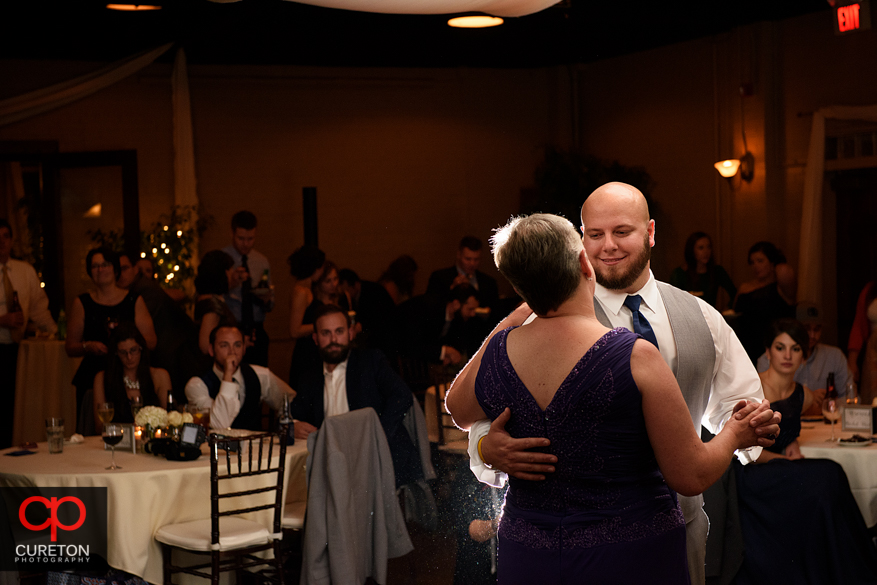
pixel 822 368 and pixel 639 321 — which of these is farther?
pixel 822 368

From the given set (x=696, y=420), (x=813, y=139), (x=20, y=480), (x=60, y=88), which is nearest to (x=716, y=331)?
(x=696, y=420)

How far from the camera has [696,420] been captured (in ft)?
6.88

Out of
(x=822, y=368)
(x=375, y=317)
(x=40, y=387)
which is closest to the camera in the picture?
(x=822, y=368)

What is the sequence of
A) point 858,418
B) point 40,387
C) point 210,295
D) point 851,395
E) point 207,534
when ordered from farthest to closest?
point 40,387 → point 210,295 → point 851,395 → point 858,418 → point 207,534

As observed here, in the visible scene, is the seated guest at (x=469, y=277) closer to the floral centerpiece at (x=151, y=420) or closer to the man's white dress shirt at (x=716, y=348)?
the floral centerpiece at (x=151, y=420)

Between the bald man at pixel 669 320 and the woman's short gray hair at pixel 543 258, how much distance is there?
47 cm

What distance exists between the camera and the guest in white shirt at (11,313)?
600 centimetres

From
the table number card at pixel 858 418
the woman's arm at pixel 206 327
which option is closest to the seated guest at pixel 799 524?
the table number card at pixel 858 418

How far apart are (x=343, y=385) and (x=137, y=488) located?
3.85 feet

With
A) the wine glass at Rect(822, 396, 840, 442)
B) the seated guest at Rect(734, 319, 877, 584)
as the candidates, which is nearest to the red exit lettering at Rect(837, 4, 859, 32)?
Result: the wine glass at Rect(822, 396, 840, 442)

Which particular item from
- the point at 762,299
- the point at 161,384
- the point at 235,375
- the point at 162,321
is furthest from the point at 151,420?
the point at 762,299

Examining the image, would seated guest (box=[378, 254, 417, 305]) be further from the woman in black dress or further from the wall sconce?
the wall sconce

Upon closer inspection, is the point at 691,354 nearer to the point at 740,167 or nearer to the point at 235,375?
the point at 235,375

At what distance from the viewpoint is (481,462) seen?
6.09ft
